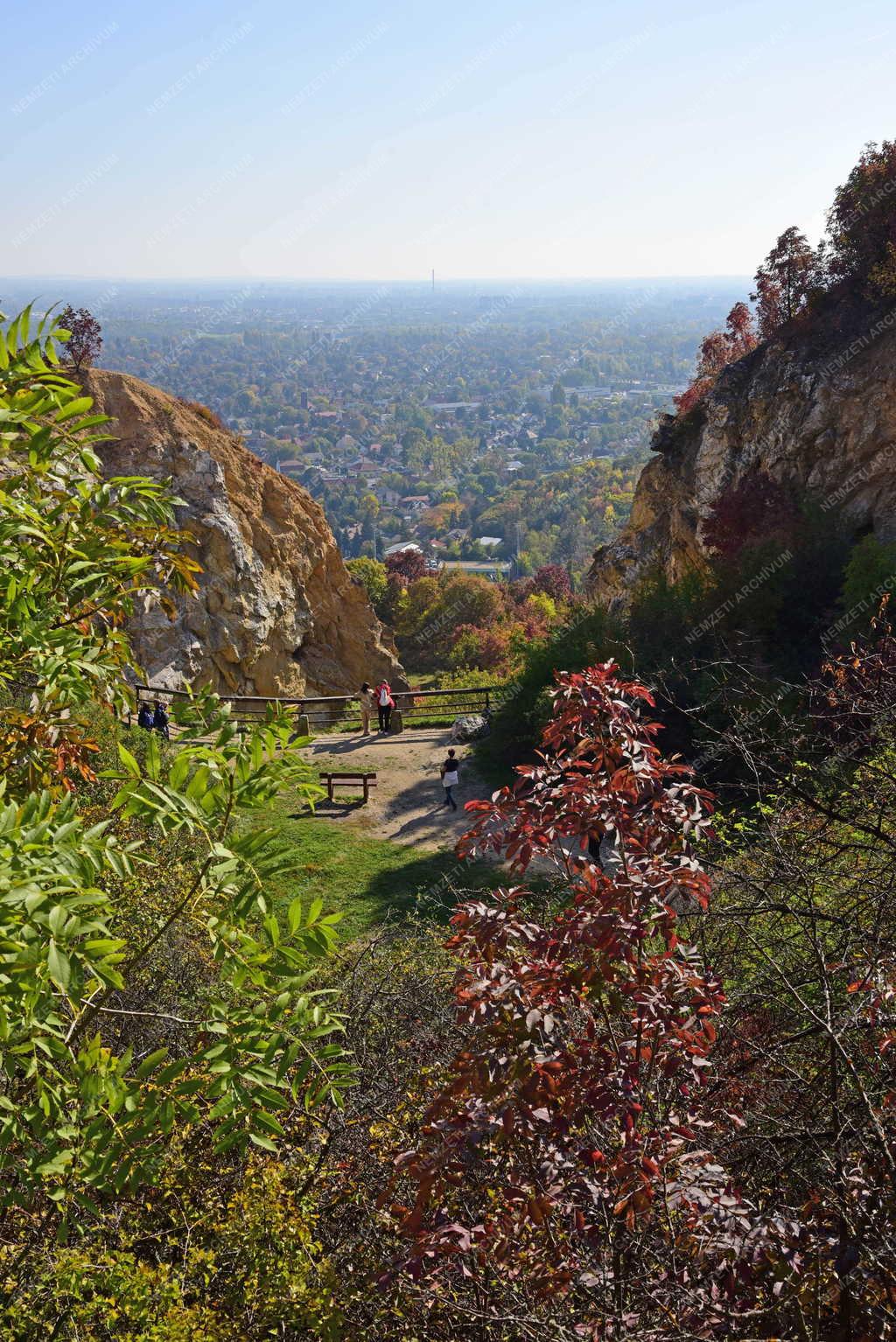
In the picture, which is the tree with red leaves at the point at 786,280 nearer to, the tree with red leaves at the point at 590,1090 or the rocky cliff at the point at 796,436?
the rocky cliff at the point at 796,436

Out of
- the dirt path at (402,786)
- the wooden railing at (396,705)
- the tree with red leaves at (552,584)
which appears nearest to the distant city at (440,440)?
the tree with red leaves at (552,584)

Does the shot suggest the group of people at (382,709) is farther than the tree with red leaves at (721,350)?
A: No

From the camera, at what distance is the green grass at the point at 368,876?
10180 millimetres

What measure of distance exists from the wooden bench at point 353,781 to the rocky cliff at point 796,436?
8.63 m

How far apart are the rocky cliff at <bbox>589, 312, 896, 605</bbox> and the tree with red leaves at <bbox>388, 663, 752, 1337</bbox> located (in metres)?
13.8

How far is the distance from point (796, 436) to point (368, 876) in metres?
11.9

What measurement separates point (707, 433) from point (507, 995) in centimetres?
1893

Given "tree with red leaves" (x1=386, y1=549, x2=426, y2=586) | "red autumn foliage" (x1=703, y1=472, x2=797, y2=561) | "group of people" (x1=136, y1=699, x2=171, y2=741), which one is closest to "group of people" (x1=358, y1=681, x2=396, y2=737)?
"group of people" (x1=136, y1=699, x2=171, y2=741)

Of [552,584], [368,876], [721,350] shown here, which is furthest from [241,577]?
[552,584]

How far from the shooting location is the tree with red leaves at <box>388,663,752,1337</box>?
2715mm

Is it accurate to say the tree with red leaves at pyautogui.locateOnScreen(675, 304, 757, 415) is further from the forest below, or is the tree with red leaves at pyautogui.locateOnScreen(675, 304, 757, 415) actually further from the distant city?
the distant city

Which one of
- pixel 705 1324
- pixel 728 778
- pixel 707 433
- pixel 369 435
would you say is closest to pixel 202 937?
pixel 705 1324

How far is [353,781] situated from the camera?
14.3 m

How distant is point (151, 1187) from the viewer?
4.15 m
